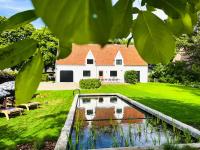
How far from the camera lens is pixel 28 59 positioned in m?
0.75

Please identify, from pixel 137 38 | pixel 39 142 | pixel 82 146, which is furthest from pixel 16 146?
pixel 137 38

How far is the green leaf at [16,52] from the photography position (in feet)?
2.39

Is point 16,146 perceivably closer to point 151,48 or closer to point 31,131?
point 31,131

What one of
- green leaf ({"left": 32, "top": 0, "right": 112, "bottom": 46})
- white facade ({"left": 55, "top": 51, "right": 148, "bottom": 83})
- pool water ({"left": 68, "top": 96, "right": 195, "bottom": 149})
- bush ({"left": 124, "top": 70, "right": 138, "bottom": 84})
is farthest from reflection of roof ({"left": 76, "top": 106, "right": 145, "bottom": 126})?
white facade ({"left": 55, "top": 51, "right": 148, "bottom": 83})

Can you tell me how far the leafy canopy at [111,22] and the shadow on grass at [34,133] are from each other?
10.1 m

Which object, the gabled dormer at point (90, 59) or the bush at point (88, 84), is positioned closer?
the bush at point (88, 84)

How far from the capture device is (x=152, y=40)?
0.83 metres

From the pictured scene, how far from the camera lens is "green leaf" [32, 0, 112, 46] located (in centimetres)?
44

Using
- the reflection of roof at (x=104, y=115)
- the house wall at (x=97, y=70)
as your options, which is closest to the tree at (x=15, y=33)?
the reflection of roof at (x=104, y=115)

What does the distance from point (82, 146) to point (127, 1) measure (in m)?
10.8

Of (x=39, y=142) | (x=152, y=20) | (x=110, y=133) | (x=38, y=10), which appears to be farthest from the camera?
(x=110, y=133)

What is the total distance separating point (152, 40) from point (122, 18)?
102 mm

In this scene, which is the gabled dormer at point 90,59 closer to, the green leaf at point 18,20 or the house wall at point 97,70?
the house wall at point 97,70

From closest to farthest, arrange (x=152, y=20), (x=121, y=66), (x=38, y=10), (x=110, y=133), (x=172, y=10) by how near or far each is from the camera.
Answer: (x=38, y=10)
(x=172, y=10)
(x=152, y=20)
(x=110, y=133)
(x=121, y=66)
